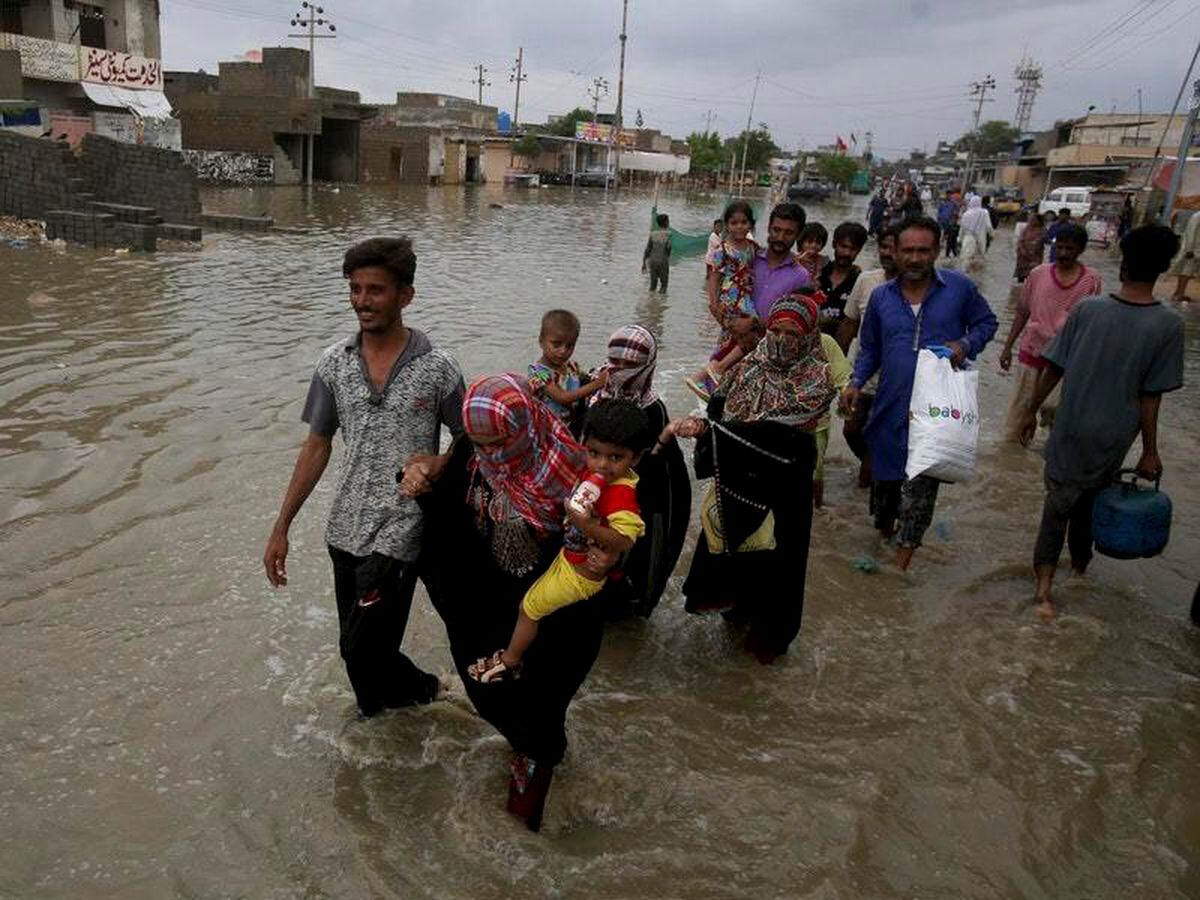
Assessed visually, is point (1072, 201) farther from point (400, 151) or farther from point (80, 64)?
point (80, 64)

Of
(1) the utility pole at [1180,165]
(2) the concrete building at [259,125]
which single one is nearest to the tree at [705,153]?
(2) the concrete building at [259,125]

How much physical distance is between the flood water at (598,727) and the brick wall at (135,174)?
12469mm

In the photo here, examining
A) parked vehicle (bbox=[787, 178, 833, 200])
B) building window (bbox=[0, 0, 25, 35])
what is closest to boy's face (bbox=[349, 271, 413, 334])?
building window (bbox=[0, 0, 25, 35])

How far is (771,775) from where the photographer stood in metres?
3.15

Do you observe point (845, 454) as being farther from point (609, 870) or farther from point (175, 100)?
point (175, 100)

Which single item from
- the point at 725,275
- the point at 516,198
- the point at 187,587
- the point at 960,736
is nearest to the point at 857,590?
the point at 960,736

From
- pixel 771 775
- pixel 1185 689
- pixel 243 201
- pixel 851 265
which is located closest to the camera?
pixel 771 775

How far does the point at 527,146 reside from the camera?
59.8m

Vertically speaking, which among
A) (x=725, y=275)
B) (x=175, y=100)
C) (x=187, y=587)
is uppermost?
(x=175, y=100)

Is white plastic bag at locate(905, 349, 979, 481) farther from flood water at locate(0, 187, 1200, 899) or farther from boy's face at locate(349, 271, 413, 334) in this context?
boy's face at locate(349, 271, 413, 334)

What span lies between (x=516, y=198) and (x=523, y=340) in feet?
107

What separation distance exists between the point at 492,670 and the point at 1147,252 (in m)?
3.32

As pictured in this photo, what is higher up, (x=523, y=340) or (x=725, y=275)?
(x=725, y=275)

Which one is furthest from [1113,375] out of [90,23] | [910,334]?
[90,23]
